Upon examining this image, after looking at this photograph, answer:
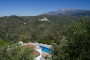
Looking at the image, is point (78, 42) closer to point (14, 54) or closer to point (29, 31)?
point (14, 54)

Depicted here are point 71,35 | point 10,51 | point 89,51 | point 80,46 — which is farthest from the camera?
point 10,51

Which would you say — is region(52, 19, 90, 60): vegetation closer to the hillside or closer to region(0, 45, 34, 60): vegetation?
region(0, 45, 34, 60): vegetation

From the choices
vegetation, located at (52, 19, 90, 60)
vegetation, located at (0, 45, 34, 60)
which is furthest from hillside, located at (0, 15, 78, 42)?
vegetation, located at (52, 19, 90, 60)

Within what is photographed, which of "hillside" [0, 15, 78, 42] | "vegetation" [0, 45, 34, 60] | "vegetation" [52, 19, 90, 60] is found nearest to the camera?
"vegetation" [52, 19, 90, 60]

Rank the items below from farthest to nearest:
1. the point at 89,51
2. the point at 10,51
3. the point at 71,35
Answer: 1. the point at 10,51
2. the point at 71,35
3. the point at 89,51

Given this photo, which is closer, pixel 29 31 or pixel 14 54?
pixel 14 54

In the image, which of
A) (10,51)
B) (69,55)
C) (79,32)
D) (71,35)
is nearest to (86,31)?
(79,32)

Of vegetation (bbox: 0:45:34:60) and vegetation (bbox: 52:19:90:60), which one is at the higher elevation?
vegetation (bbox: 52:19:90:60)

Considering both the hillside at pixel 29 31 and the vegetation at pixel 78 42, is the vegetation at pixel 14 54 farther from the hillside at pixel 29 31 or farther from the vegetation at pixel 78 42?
the hillside at pixel 29 31

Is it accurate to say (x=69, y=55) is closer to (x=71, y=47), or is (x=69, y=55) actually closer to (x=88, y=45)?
(x=71, y=47)

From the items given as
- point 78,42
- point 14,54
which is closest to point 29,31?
point 14,54

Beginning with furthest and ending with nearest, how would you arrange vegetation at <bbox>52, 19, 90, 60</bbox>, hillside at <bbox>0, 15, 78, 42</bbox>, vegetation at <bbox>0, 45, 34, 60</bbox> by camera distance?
1. hillside at <bbox>0, 15, 78, 42</bbox>
2. vegetation at <bbox>0, 45, 34, 60</bbox>
3. vegetation at <bbox>52, 19, 90, 60</bbox>
